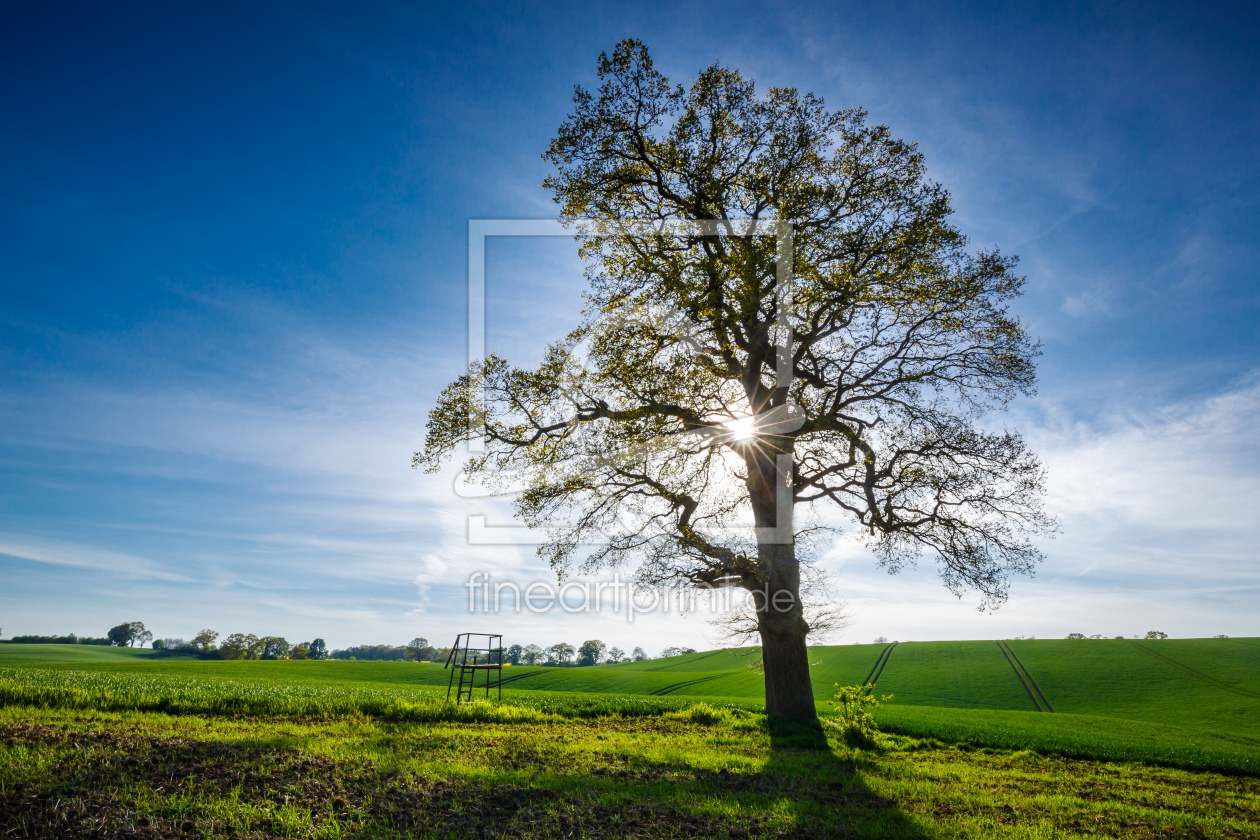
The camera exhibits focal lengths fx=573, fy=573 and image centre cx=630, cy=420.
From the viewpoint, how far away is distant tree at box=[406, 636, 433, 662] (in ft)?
347

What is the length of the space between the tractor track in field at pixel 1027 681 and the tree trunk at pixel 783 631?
112ft

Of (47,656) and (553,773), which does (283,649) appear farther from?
(553,773)

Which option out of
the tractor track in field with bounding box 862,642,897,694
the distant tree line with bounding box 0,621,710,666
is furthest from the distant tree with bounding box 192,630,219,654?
the tractor track in field with bounding box 862,642,897,694

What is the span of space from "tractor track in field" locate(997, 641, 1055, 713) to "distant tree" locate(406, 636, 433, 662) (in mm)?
87012

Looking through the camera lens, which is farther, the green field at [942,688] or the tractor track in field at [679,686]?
the tractor track in field at [679,686]

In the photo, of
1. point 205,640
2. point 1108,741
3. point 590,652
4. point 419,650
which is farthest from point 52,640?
point 1108,741

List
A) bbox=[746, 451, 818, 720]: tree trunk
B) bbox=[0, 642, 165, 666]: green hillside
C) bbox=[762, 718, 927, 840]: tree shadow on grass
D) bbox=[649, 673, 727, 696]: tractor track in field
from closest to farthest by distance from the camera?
1. bbox=[762, 718, 927, 840]: tree shadow on grass
2. bbox=[746, 451, 818, 720]: tree trunk
3. bbox=[649, 673, 727, 696]: tractor track in field
4. bbox=[0, 642, 165, 666]: green hillside

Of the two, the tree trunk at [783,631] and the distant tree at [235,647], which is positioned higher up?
the tree trunk at [783,631]

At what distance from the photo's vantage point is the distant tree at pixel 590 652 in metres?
108

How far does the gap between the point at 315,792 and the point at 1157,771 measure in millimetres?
19518

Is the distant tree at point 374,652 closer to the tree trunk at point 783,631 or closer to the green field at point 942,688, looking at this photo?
the green field at point 942,688

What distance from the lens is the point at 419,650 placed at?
108 m

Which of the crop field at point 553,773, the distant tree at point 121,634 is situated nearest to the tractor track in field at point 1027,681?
the crop field at point 553,773

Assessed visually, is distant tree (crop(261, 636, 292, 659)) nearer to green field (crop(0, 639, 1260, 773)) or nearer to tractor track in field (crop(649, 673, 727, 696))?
green field (crop(0, 639, 1260, 773))
